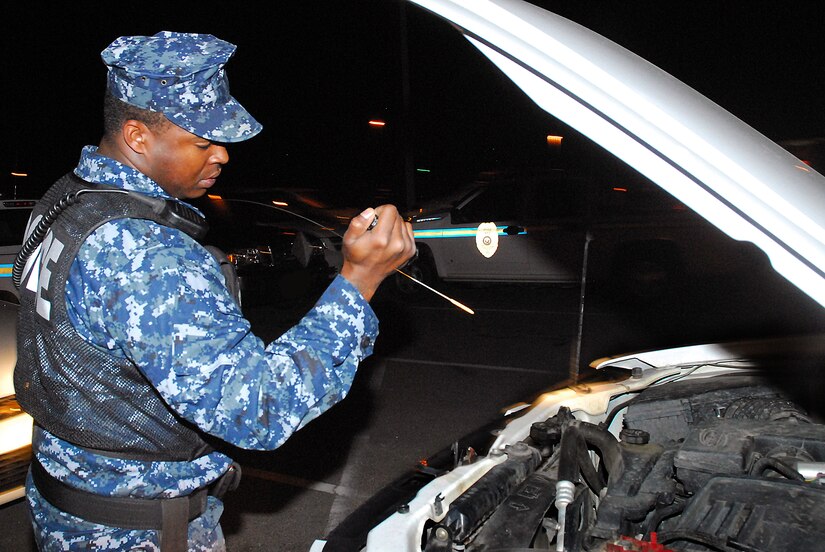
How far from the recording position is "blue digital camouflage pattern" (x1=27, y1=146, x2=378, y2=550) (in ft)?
4.46

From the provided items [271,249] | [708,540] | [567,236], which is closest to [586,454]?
[708,540]

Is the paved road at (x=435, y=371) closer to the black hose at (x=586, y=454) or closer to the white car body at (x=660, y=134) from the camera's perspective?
the black hose at (x=586, y=454)

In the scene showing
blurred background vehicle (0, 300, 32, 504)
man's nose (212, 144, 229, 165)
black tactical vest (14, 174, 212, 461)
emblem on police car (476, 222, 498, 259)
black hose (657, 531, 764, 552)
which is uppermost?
man's nose (212, 144, 229, 165)

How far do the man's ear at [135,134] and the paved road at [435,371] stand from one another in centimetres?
204

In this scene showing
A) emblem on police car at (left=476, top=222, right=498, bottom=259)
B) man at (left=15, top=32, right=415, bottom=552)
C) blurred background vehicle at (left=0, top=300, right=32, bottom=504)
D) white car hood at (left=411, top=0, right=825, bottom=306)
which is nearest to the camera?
white car hood at (left=411, top=0, right=825, bottom=306)

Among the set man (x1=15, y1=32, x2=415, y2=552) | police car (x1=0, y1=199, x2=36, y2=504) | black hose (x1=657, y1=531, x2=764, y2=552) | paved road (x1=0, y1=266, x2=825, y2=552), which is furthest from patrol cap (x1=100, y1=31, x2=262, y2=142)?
police car (x1=0, y1=199, x2=36, y2=504)

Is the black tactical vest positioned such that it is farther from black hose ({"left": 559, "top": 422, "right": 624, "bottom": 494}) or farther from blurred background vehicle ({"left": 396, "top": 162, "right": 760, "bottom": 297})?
blurred background vehicle ({"left": 396, "top": 162, "right": 760, "bottom": 297})

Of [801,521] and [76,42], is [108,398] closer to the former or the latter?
[801,521]

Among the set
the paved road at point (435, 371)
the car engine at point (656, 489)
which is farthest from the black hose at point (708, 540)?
the paved road at point (435, 371)

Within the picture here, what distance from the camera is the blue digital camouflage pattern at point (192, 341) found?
1359 millimetres

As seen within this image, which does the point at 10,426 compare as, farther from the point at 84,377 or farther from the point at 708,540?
the point at 708,540

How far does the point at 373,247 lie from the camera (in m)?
1.50

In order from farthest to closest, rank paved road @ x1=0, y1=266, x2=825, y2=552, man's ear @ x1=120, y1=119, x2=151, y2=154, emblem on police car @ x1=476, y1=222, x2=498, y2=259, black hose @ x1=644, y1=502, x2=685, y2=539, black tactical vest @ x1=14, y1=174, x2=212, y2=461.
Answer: emblem on police car @ x1=476, y1=222, x2=498, y2=259 < paved road @ x1=0, y1=266, x2=825, y2=552 < black hose @ x1=644, y1=502, x2=685, y2=539 < man's ear @ x1=120, y1=119, x2=151, y2=154 < black tactical vest @ x1=14, y1=174, x2=212, y2=461

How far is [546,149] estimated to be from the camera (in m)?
25.0
